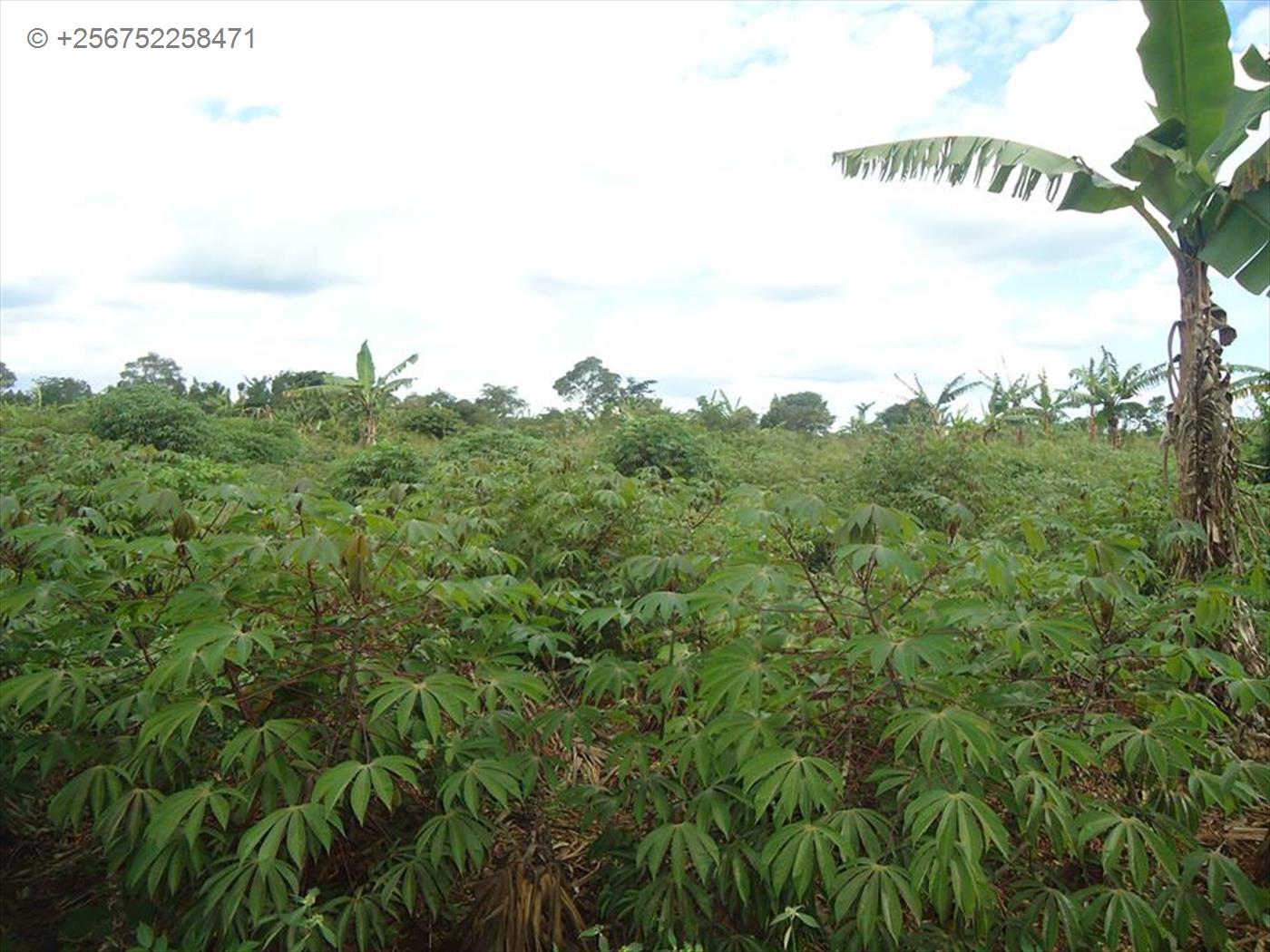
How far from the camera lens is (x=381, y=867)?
2391mm

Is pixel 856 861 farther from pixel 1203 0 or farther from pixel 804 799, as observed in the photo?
pixel 1203 0

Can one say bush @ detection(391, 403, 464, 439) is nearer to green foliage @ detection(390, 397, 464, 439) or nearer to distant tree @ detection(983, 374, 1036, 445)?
green foliage @ detection(390, 397, 464, 439)

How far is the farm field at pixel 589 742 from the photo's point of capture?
210cm

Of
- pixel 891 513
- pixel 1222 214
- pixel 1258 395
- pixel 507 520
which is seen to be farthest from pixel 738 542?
pixel 1258 395

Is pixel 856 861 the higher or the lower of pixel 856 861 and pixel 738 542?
the lower

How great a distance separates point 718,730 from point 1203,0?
4.69 metres

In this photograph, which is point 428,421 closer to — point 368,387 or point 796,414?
point 368,387

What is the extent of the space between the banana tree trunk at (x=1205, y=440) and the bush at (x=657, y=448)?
25.0 feet

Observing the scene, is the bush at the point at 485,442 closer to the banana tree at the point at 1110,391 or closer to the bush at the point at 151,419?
the bush at the point at 151,419

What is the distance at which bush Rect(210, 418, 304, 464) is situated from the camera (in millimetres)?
15758

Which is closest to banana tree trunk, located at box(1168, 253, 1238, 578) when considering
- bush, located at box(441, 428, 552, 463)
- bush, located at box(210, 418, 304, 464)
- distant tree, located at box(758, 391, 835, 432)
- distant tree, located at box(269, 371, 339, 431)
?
bush, located at box(441, 428, 552, 463)

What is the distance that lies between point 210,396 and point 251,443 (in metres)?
10.7

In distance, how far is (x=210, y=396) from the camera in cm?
2617

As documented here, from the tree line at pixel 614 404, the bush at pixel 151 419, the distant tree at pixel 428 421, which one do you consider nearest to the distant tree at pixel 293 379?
the tree line at pixel 614 404
